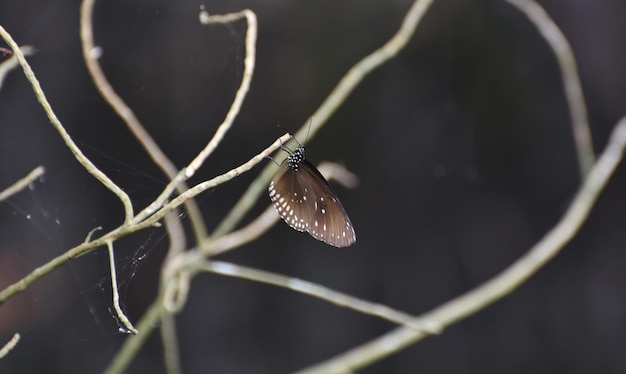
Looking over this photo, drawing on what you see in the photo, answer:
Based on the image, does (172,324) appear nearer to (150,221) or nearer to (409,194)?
(409,194)

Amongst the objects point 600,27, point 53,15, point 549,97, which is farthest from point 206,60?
point 600,27

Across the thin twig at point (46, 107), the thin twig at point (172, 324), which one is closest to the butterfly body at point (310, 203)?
the thin twig at point (46, 107)

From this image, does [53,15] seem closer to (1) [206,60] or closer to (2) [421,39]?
(1) [206,60]

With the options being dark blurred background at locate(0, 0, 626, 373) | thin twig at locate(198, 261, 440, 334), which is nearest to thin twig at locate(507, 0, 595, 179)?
dark blurred background at locate(0, 0, 626, 373)

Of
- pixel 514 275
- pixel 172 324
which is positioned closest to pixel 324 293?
pixel 172 324

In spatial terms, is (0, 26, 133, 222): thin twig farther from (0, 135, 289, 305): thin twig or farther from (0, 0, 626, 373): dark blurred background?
(0, 0, 626, 373): dark blurred background

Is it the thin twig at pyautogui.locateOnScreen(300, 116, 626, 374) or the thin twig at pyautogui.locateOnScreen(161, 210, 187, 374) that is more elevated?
the thin twig at pyautogui.locateOnScreen(300, 116, 626, 374)
